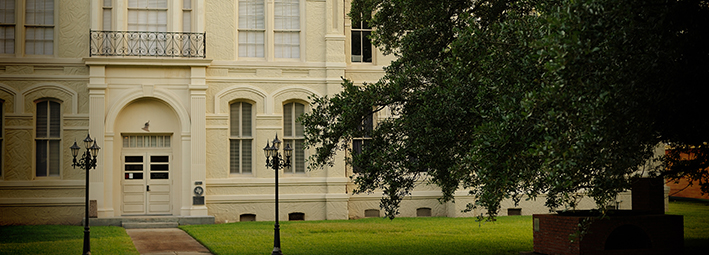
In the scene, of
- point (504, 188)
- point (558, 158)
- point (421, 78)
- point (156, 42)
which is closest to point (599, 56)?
point (558, 158)

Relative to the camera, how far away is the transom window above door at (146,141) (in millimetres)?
23125

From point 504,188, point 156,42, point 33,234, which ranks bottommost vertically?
point 33,234

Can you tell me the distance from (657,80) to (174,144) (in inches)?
698

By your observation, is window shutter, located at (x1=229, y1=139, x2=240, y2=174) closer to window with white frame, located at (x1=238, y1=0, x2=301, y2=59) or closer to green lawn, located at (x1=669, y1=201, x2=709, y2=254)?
window with white frame, located at (x1=238, y1=0, x2=301, y2=59)

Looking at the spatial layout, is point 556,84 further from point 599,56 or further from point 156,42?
point 156,42

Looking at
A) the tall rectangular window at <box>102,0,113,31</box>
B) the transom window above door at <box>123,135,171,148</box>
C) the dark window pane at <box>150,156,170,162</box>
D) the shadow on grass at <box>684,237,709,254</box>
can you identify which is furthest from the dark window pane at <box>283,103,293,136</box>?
the shadow on grass at <box>684,237,709,254</box>

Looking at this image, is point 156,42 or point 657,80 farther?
point 156,42

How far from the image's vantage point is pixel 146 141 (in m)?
23.3

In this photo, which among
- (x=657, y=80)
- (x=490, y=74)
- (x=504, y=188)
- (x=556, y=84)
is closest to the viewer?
(x=556, y=84)

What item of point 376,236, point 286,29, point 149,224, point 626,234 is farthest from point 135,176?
point 626,234

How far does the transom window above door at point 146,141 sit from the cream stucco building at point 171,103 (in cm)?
4

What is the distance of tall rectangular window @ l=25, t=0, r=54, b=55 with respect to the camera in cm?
2236

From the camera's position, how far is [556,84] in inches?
309

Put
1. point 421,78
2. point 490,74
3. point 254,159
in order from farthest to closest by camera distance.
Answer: point 254,159 → point 421,78 → point 490,74
